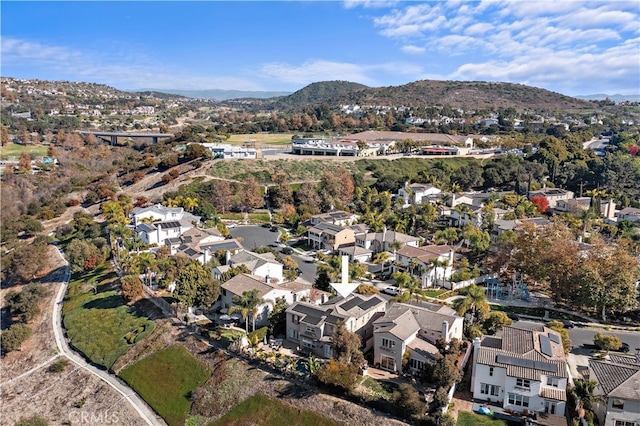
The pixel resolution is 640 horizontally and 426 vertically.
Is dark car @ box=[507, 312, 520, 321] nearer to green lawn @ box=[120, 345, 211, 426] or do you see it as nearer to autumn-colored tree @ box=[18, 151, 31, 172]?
green lawn @ box=[120, 345, 211, 426]

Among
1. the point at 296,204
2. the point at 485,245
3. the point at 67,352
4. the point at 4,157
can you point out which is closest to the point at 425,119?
the point at 296,204

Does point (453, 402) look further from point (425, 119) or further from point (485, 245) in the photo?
point (425, 119)

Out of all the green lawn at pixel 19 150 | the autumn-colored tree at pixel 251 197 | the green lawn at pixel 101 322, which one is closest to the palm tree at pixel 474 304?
the green lawn at pixel 101 322

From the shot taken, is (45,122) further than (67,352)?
Yes

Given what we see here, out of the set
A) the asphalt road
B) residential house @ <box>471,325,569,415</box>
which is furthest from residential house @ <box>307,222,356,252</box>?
residential house @ <box>471,325,569,415</box>

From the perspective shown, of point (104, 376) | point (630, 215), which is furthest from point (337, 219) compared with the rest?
point (630, 215)
